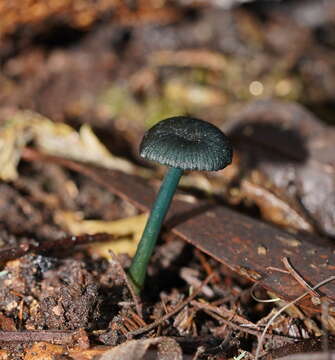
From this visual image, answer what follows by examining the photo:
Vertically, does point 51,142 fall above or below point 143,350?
above

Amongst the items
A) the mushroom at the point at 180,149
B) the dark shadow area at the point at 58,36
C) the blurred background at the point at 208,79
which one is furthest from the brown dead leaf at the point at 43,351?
the dark shadow area at the point at 58,36

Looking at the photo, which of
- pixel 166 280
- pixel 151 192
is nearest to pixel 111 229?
pixel 151 192

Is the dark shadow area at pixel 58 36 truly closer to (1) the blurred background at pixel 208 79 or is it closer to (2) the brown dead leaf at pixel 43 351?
(1) the blurred background at pixel 208 79

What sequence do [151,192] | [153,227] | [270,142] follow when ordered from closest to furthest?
1. [153,227]
2. [151,192]
3. [270,142]

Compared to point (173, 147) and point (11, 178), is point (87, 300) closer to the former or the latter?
point (173, 147)

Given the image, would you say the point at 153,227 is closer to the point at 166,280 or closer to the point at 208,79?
the point at 166,280

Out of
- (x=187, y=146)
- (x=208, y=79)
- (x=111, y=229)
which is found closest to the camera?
(x=187, y=146)

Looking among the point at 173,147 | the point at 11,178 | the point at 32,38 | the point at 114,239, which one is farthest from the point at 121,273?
the point at 32,38
